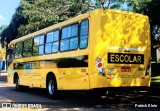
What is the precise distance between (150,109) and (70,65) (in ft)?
11.6

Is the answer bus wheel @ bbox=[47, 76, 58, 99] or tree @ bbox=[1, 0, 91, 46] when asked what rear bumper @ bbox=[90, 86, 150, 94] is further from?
tree @ bbox=[1, 0, 91, 46]

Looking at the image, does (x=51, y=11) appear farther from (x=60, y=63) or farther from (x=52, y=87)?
(x=60, y=63)

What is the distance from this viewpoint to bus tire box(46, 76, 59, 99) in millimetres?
14752

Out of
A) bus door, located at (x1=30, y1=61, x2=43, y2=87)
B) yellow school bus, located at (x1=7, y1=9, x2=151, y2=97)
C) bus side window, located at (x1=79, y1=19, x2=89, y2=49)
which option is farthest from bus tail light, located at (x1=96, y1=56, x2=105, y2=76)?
bus door, located at (x1=30, y1=61, x2=43, y2=87)

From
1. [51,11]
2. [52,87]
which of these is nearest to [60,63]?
[52,87]

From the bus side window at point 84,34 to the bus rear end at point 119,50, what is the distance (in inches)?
14.4

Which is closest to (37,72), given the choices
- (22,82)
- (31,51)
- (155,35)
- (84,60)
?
(31,51)

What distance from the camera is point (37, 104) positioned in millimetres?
13195

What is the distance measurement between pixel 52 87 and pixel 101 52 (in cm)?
389

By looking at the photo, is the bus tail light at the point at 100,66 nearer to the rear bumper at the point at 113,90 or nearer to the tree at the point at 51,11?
the rear bumper at the point at 113,90

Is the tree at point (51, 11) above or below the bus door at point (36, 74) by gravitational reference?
above

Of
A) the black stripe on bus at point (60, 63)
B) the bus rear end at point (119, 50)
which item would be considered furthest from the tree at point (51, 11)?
the bus rear end at point (119, 50)

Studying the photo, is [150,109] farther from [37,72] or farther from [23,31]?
[23,31]

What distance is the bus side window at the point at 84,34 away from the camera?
1241 centimetres
